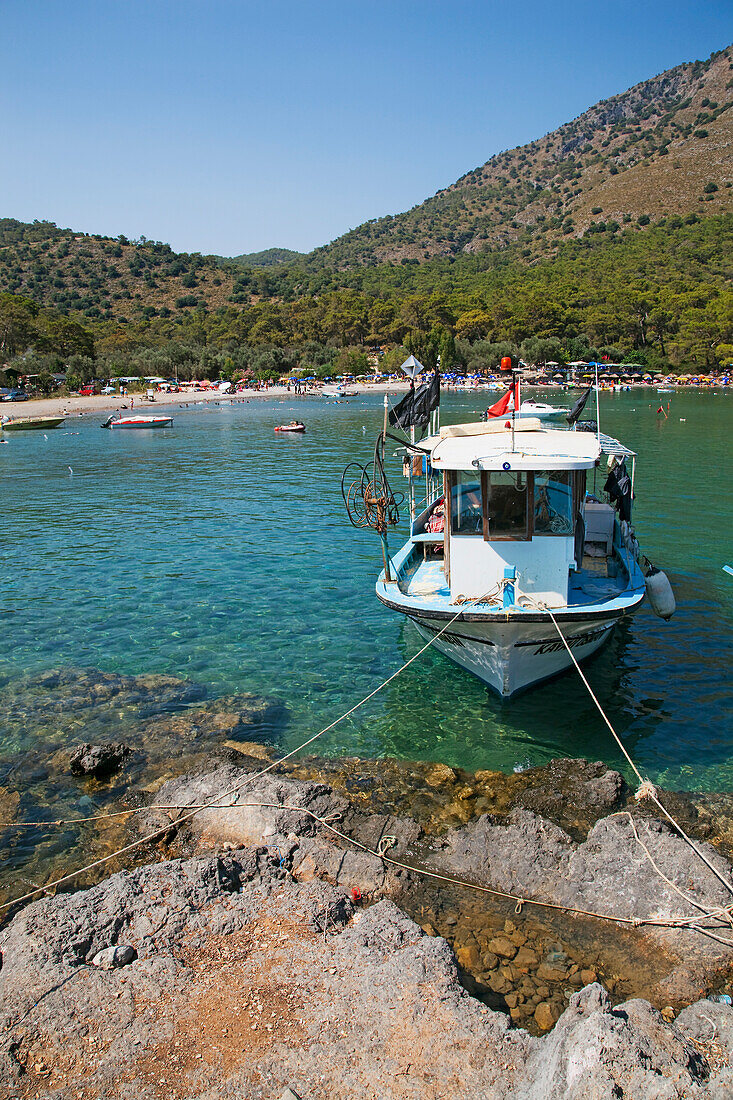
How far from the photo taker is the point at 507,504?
11312 millimetres

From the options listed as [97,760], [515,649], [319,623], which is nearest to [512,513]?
[515,649]

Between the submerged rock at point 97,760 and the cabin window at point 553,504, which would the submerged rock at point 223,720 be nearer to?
the submerged rock at point 97,760

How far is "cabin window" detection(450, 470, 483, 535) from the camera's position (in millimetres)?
11508

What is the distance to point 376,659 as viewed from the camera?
14.7 m

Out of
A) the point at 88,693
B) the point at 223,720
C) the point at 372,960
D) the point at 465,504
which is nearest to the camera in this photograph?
the point at 372,960

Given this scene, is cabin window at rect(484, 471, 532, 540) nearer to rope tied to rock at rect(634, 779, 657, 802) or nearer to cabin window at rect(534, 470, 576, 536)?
cabin window at rect(534, 470, 576, 536)

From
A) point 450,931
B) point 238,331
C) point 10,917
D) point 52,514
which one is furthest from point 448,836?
point 238,331

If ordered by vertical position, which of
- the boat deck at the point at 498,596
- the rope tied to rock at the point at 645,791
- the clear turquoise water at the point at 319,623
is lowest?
the clear turquoise water at the point at 319,623

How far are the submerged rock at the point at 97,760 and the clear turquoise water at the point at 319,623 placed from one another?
161 cm

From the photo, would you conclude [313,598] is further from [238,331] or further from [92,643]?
[238,331]

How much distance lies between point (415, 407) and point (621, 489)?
6.51m

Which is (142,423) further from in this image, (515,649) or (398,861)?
(398,861)

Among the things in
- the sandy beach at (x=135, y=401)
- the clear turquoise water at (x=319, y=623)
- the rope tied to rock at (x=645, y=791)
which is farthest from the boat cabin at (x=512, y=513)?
the sandy beach at (x=135, y=401)

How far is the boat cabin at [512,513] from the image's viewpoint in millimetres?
11148
